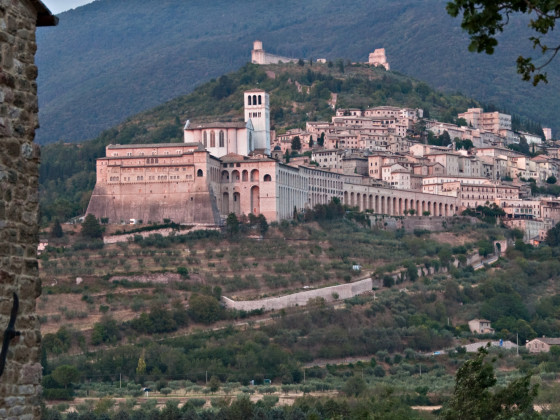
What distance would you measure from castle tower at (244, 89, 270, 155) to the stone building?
75.9m

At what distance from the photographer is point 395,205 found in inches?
3393

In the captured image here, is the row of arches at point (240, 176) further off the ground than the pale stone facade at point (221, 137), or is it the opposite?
the pale stone facade at point (221, 137)

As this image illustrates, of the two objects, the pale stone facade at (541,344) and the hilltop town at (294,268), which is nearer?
the hilltop town at (294,268)

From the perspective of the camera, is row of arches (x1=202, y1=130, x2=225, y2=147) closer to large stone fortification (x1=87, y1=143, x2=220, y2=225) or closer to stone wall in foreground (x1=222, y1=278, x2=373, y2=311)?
large stone fortification (x1=87, y1=143, x2=220, y2=225)

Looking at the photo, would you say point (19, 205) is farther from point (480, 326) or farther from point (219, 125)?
point (219, 125)

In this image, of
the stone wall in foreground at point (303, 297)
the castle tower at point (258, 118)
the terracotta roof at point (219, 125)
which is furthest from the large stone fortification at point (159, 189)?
the castle tower at point (258, 118)

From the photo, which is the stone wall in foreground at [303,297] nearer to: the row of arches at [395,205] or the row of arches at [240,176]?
the row of arches at [240,176]

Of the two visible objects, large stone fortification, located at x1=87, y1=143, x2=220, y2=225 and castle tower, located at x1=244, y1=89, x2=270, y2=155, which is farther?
castle tower, located at x1=244, y1=89, x2=270, y2=155

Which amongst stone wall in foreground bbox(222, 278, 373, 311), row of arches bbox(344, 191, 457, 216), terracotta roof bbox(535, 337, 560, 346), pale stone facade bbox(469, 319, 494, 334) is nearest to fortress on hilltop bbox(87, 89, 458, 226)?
row of arches bbox(344, 191, 457, 216)

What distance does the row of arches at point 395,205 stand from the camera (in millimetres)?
83500

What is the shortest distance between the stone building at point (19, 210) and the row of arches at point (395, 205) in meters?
77.0

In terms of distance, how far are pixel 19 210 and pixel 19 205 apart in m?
0.03

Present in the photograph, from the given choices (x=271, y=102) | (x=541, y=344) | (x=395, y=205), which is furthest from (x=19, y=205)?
(x=271, y=102)

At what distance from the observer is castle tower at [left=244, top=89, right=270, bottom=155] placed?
84.7m
